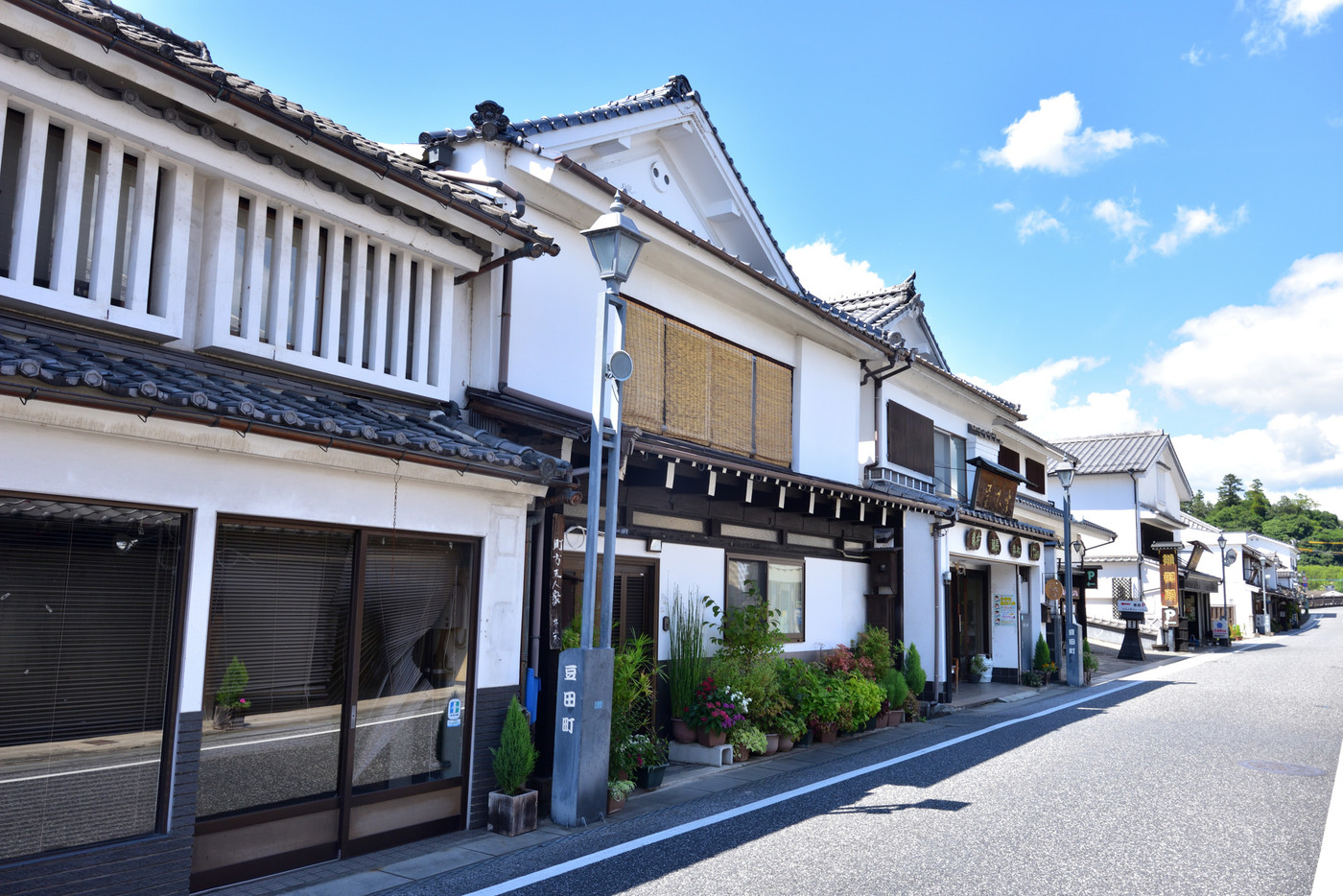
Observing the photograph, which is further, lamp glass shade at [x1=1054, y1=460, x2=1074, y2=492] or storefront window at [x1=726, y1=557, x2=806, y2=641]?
lamp glass shade at [x1=1054, y1=460, x2=1074, y2=492]

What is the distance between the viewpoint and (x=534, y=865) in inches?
272

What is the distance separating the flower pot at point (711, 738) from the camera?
11.1 meters

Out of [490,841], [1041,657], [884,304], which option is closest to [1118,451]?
[1041,657]

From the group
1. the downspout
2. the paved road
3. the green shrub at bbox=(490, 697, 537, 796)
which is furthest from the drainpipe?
the green shrub at bbox=(490, 697, 537, 796)

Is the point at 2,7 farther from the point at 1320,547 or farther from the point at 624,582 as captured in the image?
the point at 1320,547

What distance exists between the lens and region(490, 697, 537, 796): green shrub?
7.93 m

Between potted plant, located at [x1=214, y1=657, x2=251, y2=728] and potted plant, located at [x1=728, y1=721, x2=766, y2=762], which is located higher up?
potted plant, located at [x1=214, y1=657, x2=251, y2=728]

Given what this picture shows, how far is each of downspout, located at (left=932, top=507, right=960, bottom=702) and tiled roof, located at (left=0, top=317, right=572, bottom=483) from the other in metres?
10.7

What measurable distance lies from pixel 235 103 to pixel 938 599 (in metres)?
14.2

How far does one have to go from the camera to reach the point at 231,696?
21.6 ft

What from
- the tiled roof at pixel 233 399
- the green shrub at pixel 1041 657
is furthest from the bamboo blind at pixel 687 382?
the green shrub at pixel 1041 657

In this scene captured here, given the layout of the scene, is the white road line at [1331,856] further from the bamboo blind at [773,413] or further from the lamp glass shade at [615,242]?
the bamboo blind at [773,413]

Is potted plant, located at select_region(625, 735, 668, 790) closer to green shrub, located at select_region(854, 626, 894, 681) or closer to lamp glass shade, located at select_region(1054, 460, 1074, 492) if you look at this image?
green shrub, located at select_region(854, 626, 894, 681)

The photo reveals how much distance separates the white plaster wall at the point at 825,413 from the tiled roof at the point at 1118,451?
3261 centimetres
